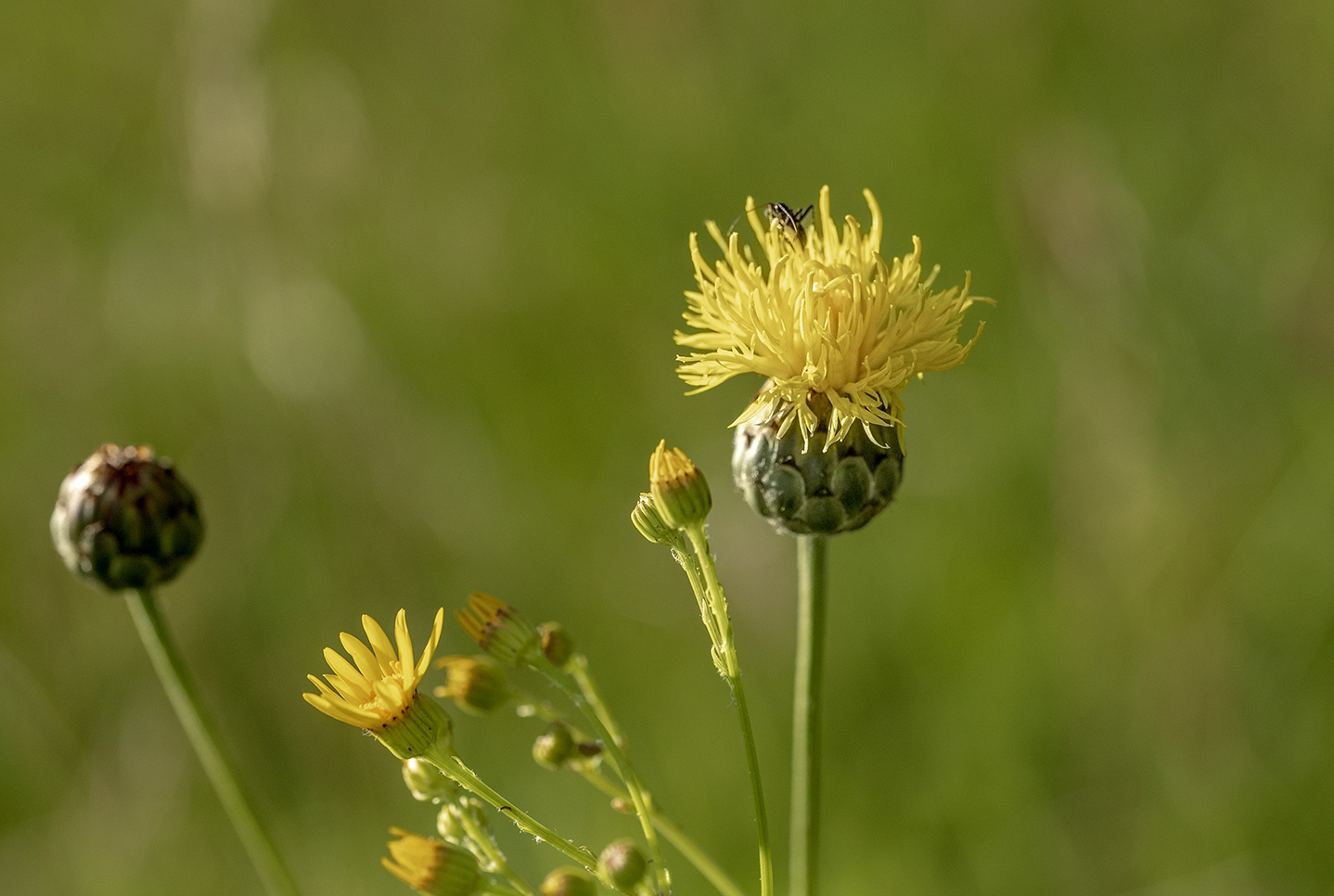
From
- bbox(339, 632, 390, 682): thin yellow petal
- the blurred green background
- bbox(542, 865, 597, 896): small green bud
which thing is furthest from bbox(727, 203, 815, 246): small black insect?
the blurred green background

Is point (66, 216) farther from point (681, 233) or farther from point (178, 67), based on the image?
point (681, 233)

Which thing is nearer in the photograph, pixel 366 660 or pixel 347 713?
pixel 347 713

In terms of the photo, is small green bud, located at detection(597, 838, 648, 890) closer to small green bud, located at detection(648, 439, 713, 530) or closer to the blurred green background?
small green bud, located at detection(648, 439, 713, 530)

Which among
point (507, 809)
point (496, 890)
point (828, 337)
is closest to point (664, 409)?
point (828, 337)

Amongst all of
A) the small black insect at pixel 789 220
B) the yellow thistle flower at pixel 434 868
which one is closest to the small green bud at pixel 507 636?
the yellow thistle flower at pixel 434 868

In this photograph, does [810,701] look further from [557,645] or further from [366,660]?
[366,660]
